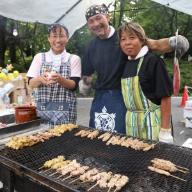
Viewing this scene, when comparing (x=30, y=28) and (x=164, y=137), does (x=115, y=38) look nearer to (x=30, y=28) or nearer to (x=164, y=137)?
(x=164, y=137)

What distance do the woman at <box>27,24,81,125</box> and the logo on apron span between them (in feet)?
1.26

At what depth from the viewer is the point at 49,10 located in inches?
215

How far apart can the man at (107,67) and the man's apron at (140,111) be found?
0.19 m

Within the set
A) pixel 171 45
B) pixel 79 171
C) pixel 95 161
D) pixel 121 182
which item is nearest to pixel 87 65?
pixel 171 45

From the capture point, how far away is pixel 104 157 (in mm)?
2637

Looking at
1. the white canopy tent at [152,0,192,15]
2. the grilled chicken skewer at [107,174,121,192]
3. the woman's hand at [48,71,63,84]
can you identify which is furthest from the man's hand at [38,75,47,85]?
the white canopy tent at [152,0,192,15]

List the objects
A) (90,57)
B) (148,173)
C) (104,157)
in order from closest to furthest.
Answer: (148,173), (104,157), (90,57)

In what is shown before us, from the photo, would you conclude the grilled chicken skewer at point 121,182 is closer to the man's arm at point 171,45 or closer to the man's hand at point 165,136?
the man's hand at point 165,136

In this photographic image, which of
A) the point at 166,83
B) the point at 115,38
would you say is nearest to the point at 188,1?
the point at 115,38

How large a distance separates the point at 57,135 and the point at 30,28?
631 inches

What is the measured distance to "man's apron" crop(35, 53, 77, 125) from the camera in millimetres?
3787

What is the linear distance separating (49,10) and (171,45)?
285 cm

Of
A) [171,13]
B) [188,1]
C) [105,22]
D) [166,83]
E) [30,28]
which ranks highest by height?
[171,13]

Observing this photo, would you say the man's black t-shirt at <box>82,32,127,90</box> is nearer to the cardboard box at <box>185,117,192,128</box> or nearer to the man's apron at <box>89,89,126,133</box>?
the man's apron at <box>89,89,126,133</box>
